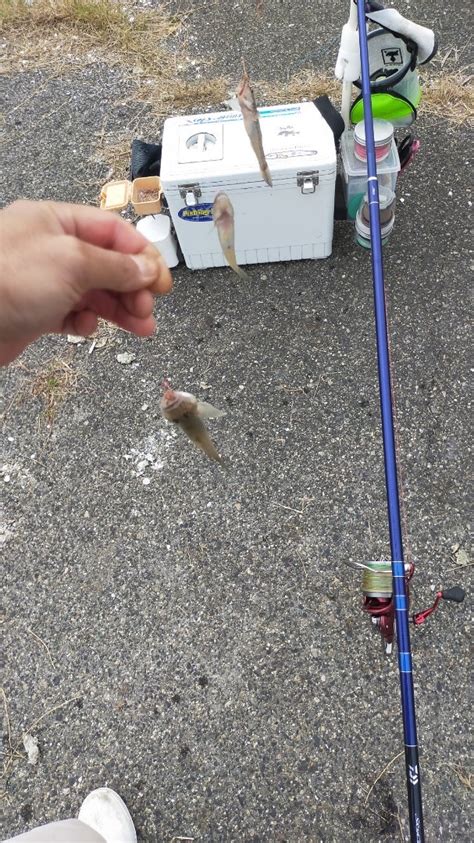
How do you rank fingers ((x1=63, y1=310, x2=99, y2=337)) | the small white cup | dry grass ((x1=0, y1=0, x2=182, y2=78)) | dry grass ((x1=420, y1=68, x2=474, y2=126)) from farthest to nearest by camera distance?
dry grass ((x1=0, y1=0, x2=182, y2=78))
dry grass ((x1=420, y1=68, x2=474, y2=126))
the small white cup
fingers ((x1=63, y1=310, x2=99, y2=337))

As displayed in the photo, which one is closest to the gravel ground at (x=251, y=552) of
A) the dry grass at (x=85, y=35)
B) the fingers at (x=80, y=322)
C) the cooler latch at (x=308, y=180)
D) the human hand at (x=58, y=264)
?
the cooler latch at (x=308, y=180)

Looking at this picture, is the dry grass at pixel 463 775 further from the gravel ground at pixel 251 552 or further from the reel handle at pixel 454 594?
the reel handle at pixel 454 594

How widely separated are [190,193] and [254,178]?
0.37 meters

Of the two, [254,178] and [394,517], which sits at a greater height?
[254,178]

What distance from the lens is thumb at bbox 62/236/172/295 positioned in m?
1.38

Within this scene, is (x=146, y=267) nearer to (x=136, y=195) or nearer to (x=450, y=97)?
Answer: (x=136, y=195)

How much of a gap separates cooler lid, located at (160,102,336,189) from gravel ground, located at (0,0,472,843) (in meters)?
0.77

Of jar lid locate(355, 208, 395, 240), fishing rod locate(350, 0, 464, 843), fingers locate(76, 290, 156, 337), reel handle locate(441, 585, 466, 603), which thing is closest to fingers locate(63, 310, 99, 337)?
fingers locate(76, 290, 156, 337)

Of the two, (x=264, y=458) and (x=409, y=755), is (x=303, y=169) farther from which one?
(x=409, y=755)

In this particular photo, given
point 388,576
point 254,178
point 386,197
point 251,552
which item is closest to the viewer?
point 388,576

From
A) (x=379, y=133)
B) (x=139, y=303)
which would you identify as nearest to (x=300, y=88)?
(x=379, y=133)

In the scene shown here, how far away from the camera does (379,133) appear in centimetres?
310

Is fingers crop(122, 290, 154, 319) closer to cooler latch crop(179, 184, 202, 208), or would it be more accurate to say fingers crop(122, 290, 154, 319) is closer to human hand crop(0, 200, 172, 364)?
human hand crop(0, 200, 172, 364)

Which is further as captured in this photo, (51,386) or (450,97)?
(450,97)
